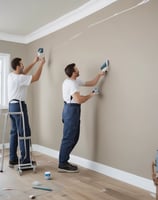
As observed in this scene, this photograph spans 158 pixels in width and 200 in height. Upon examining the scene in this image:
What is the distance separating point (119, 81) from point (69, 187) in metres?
1.44

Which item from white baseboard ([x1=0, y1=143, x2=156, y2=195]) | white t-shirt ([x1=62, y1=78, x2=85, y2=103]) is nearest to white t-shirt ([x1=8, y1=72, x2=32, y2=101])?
white t-shirt ([x1=62, y1=78, x2=85, y2=103])

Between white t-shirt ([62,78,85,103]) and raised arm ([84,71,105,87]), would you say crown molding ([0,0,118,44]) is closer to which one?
raised arm ([84,71,105,87])

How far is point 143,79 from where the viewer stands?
3.03 meters

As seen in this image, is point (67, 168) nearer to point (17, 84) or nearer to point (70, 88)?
point (70, 88)

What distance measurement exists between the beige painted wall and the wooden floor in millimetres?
261

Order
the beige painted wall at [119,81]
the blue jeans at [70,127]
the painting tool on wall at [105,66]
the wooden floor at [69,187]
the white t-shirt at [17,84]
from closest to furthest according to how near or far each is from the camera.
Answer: the wooden floor at [69,187] → the beige painted wall at [119,81] → the painting tool on wall at [105,66] → the blue jeans at [70,127] → the white t-shirt at [17,84]

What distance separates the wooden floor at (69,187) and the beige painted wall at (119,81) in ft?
0.86

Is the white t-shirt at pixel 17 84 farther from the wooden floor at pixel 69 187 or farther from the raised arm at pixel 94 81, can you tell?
the wooden floor at pixel 69 187

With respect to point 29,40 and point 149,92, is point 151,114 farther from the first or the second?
point 29,40

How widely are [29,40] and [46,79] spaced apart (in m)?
1.13

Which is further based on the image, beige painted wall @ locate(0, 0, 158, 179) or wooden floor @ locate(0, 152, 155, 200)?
beige painted wall @ locate(0, 0, 158, 179)

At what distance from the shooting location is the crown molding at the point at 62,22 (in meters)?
3.71

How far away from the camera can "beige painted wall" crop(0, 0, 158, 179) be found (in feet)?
9.78

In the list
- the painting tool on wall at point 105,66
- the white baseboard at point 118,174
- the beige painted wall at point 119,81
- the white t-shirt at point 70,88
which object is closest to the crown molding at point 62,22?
the beige painted wall at point 119,81
